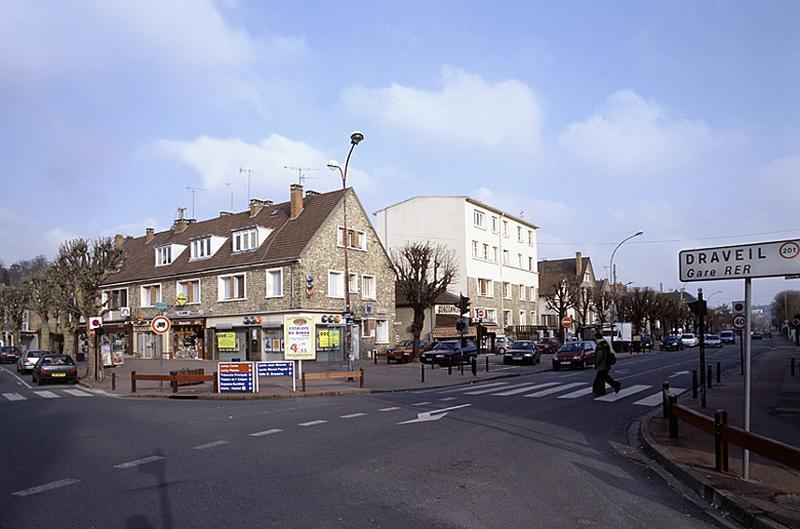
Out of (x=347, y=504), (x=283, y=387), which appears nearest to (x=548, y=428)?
(x=347, y=504)

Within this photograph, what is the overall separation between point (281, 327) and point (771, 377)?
2573cm

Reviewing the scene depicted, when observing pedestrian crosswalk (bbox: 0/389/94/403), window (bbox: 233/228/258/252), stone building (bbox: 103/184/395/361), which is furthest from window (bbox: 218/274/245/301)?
pedestrian crosswalk (bbox: 0/389/94/403)

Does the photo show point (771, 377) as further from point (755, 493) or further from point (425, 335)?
point (425, 335)

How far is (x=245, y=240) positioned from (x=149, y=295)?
11937 millimetres

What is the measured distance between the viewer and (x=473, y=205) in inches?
2304

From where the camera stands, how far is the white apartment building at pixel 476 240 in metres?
57.0

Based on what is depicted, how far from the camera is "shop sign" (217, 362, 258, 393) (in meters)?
21.4

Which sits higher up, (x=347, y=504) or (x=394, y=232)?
(x=394, y=232)

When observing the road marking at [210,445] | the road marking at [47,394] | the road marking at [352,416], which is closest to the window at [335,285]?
the road marking at [47,394]

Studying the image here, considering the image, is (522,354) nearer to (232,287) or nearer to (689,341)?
(232,287)

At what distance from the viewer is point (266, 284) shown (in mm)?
40375

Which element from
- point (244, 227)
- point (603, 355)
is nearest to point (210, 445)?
point (603, 355)

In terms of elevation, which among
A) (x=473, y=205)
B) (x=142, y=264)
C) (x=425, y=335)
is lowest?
(x=425, y=335)

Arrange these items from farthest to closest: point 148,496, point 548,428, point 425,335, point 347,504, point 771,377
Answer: point 425,335 → point 771,377 → point 548,428 → point 148,496 → point 347,504
